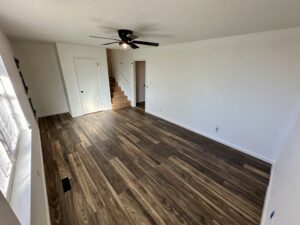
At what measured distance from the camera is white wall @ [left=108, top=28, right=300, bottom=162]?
229 cm

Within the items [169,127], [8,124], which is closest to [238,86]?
[169,127]

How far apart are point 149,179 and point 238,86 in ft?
8.54

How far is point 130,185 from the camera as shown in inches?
83.7

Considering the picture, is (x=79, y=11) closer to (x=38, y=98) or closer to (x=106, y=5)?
(x=106, y=5)

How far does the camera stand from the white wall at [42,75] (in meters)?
4.17

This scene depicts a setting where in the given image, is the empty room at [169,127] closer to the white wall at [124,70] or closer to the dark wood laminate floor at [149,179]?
the dark wood laminate floor at [149,179]

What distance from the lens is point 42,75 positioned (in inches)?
178

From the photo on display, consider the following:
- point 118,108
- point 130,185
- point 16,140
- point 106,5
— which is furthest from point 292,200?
point 118,108

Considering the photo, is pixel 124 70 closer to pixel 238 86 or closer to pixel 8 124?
pixel 238 86

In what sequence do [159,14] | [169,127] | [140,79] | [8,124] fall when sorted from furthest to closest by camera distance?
[140,79] → [169,127] → [8,124] → [159,14]

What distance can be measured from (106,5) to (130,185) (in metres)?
2.48

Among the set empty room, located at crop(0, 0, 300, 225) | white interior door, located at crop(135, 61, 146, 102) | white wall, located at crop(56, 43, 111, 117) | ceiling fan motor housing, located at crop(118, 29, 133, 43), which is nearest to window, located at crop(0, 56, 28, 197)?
empty room, located at crop(0, 0, 300, 225)

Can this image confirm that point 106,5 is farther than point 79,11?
No

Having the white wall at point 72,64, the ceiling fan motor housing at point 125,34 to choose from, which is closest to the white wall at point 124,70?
the white wall at point 72,64
